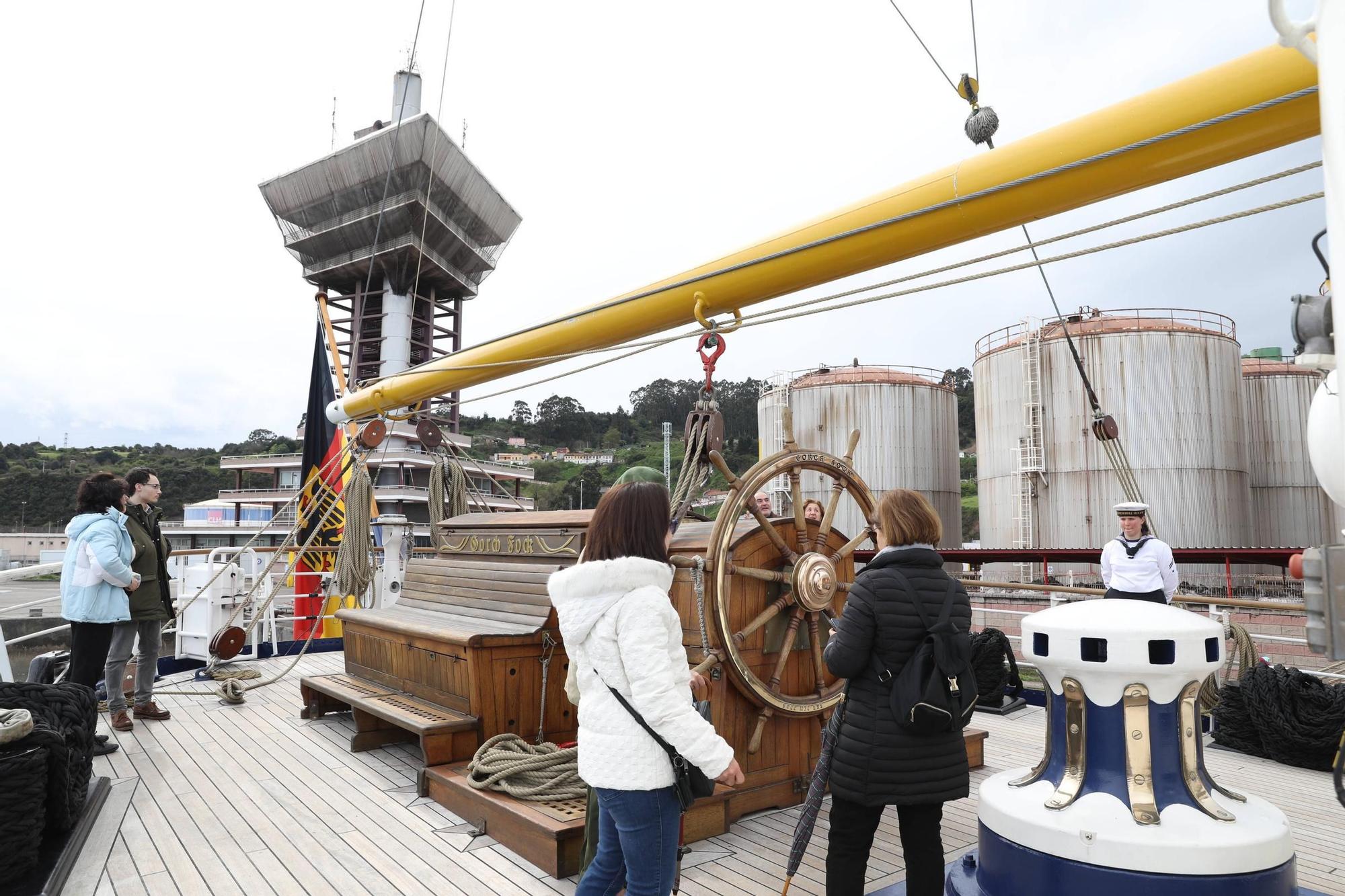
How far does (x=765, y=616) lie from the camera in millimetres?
3277

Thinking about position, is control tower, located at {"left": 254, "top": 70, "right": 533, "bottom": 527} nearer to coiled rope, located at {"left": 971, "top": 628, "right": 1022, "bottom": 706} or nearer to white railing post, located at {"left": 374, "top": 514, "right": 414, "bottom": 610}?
white railing post, located at {"left": 374, "top": 514, "right": 414, "bottom": 610}

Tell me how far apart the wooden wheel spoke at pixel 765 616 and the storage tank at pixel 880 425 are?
1646 centimetres

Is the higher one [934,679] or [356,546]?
[356,546]

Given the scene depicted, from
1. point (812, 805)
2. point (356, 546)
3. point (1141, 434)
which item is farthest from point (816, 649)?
point (1141, 434)

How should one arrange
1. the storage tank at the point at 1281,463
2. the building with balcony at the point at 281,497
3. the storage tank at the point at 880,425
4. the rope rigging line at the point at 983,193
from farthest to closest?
the building with balcony at the point at 281,497, the storage tank at the point at 880,425, the storage tank at the point at 1281,463, the rope rigging line at the point at 983,193

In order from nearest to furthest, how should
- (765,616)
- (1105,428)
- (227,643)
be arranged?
(765,616) < (1105,428) < (227,643)

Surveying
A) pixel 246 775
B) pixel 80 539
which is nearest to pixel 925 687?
pixel 246 775

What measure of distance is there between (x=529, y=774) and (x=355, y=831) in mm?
681

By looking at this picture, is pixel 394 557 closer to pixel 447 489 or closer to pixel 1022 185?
pixel 447 489

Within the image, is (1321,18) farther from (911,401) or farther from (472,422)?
(472,422)

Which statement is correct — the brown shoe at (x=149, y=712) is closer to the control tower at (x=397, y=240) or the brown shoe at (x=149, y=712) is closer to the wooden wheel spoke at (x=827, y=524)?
the wooden wheel spoke at (x=827, y=524)

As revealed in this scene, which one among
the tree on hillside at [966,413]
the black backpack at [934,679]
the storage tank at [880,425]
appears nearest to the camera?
the black backpack at [934,679]

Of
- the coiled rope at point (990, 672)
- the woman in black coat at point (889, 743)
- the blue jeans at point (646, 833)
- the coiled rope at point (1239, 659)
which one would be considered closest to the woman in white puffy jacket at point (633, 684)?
the blue jeans at point (646, 833)

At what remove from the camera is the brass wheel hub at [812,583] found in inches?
129
